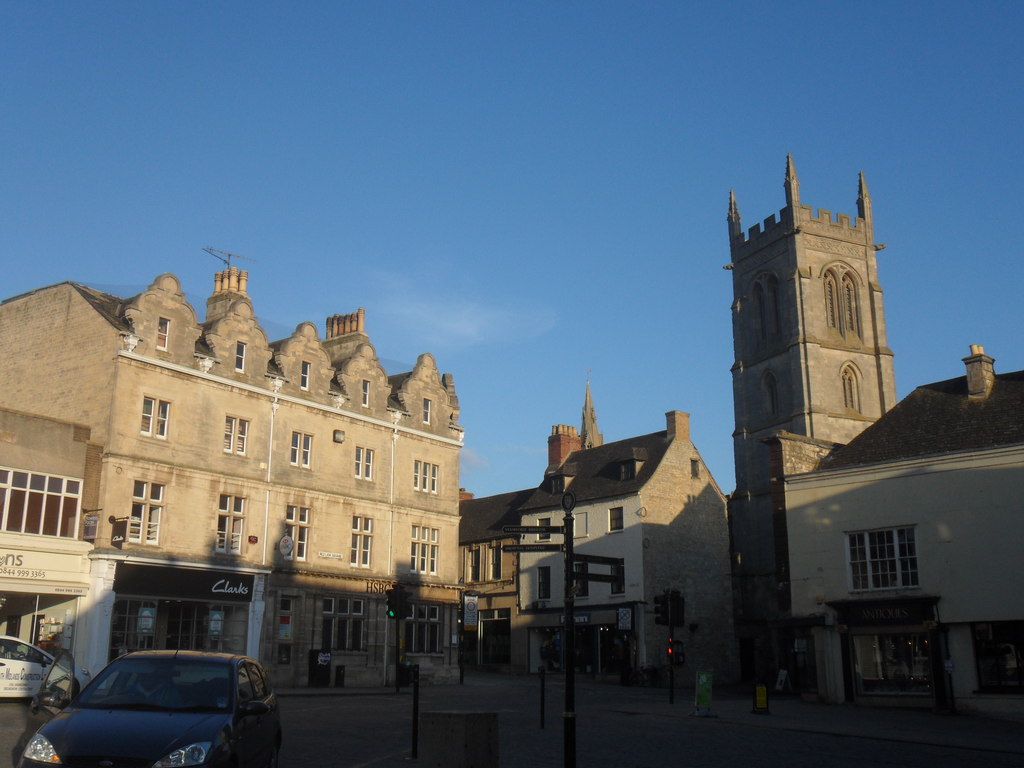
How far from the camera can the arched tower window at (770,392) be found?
72.2 m

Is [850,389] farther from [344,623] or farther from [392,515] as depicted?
[344,623]

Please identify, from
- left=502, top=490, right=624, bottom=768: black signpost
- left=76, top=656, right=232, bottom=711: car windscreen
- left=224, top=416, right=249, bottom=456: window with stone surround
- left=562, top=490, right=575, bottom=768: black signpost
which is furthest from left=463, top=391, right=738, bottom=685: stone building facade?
left=76, top=656, right=232, bottom=711: car windscreen

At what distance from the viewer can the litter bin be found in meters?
38.2

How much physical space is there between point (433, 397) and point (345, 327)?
5325 mm

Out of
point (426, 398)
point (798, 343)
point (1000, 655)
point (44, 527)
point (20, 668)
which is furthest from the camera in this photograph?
point (798, 343)

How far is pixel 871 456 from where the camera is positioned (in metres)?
33.2

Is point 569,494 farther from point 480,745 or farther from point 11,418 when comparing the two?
point 11,418

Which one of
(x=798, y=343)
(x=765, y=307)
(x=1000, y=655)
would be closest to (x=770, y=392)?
(x=798, y=343)

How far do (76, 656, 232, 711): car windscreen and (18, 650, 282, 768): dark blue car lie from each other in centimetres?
1

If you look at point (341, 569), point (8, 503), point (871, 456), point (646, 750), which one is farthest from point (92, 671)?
point (871, 456)

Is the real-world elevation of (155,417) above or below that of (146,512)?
above

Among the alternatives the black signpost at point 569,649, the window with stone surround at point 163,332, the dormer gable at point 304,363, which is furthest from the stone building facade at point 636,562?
the black signpost at point 569,649

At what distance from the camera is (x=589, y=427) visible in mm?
115125

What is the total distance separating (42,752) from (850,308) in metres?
71.9
